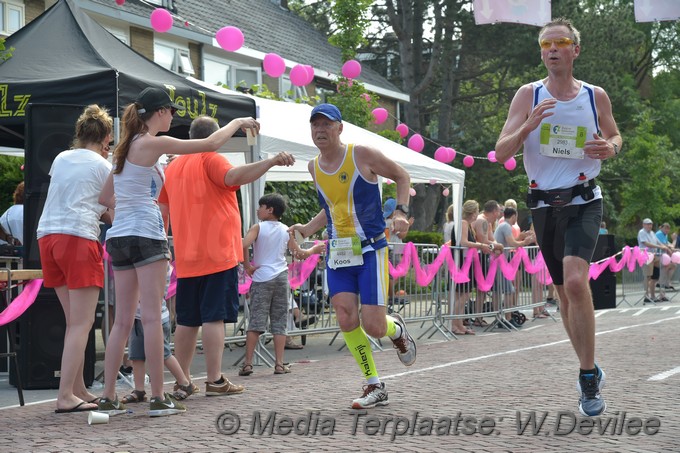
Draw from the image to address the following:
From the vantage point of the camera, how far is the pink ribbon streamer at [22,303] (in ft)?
27.2

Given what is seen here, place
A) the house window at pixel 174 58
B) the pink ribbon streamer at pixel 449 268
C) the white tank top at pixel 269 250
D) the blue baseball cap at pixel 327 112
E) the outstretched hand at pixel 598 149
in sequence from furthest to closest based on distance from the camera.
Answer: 1. the house window at pixel 174 58
2. the pink ribbon streamer at pixel 449 268
3. the white tank top at pixel 269 250
4. the blue baseball cap at pixel 327 112
5. the outstretched hand at pixel 598 149

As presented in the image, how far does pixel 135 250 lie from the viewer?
23.5 ft

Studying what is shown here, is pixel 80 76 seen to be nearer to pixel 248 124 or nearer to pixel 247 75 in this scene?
pixel 248 124

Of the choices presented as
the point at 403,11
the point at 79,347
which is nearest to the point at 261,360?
the point at 79,347

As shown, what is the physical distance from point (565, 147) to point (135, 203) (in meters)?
2.84

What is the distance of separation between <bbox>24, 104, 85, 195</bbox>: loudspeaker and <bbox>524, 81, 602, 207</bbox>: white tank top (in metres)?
4.58

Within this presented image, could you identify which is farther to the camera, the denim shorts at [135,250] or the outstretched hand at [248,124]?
the outstretched hand at [248,124]

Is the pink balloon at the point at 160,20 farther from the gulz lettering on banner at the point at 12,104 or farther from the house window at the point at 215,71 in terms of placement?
the house window at the point at 215,71

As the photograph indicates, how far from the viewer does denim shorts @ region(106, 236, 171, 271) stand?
7.16 m

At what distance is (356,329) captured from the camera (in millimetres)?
7438

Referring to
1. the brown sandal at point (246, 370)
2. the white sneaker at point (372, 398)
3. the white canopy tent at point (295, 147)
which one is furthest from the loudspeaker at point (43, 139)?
the white sneaker at point (372, 398)

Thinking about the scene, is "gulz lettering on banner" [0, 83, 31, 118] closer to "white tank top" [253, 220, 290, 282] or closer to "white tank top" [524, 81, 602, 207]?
"white tank top" [253, 220, 290, 282]

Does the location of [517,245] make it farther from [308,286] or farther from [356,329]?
[356,329]

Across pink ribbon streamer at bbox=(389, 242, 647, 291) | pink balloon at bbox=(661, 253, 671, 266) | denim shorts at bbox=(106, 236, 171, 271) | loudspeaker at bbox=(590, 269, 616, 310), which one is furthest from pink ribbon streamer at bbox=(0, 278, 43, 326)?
pink balloon at bbox=(661, 253, 671, 266)
